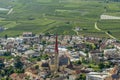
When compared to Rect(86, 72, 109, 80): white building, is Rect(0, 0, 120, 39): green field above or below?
below

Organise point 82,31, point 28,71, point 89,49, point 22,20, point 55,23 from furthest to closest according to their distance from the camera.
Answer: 1. point 22,20
2. point 55,23
3. point 82,31
4. point 89,49
5. point 28,71

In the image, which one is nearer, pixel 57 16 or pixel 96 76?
pixel 96 76

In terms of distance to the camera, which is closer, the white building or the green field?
the white building

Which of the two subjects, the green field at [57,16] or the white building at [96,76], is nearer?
the white building at [96,76]

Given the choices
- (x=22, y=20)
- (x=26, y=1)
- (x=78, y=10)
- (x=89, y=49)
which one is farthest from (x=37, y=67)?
(x=26, y=1)

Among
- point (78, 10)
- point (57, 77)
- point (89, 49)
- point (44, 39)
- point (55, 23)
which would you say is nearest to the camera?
point (57, 77)

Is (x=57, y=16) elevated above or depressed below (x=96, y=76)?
below

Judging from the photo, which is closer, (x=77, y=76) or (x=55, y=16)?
(x=77, y=76)

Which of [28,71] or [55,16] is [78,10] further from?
[28,71]
